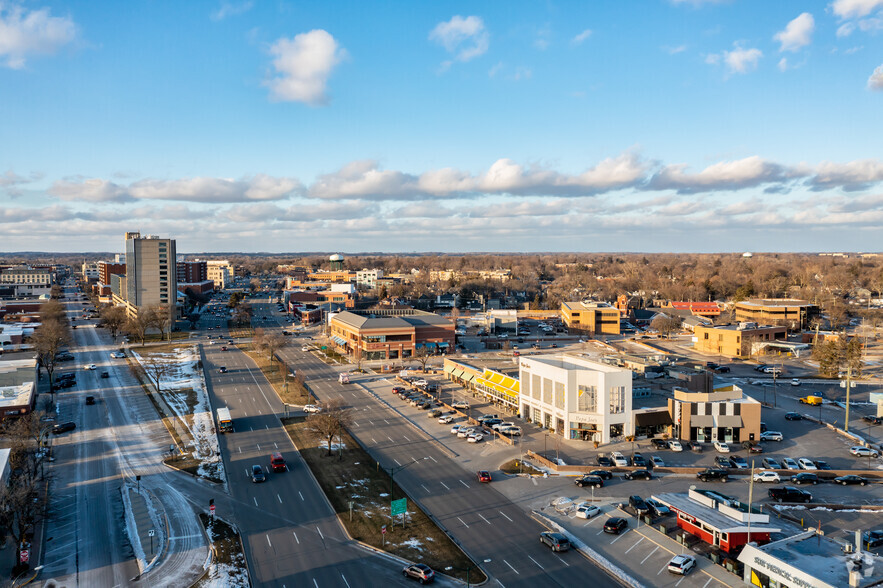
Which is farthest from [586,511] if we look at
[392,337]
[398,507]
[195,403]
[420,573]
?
[392,337]

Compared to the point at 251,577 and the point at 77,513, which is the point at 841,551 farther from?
the point at 77,513

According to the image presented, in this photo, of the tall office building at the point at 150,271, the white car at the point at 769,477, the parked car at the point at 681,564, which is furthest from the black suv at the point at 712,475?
the tall office building at the point at 150,271

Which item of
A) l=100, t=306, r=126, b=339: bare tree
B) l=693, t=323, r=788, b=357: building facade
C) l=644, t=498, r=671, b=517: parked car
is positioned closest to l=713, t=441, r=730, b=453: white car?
l=644, t=498, r=671, b=517: parked car

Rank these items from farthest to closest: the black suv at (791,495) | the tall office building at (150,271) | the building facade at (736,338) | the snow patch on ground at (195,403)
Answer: the tall office building at (150,271)
the building facade at (736,338)
the snow patch on ground at (195,403)
the black suv at (791,495)

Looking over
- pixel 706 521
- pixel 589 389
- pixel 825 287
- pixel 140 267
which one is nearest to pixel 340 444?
pixel 589 389

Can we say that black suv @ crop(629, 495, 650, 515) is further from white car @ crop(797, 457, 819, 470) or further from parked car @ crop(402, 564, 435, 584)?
white car @ crop(797, 457, 819, 470)

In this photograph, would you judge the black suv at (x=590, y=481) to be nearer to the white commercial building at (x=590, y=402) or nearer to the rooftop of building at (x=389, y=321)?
the white commercial building at (x=590, y=402)
